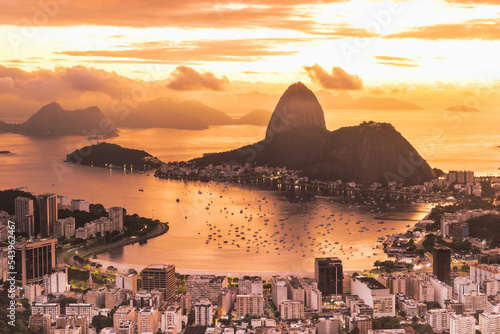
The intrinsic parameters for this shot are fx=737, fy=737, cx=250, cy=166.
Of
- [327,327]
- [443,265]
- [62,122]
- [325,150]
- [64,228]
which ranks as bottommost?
[327,327]

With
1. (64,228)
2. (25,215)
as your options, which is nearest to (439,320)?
(64,228)

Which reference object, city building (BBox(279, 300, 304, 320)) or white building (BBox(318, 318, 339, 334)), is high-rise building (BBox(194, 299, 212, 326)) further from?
white building (BBox(318, 318, 339, 334))

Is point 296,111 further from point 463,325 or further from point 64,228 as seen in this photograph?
point 463,325

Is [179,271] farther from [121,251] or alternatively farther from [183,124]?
[183,124]

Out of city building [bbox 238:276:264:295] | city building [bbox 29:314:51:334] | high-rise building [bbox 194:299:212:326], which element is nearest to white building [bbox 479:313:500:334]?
city building [bbox 238:276:264:295]

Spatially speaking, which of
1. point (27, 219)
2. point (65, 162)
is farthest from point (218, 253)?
point (65, 162)

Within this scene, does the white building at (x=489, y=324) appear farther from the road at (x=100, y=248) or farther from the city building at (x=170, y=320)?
the road at (x=100, y=248)
